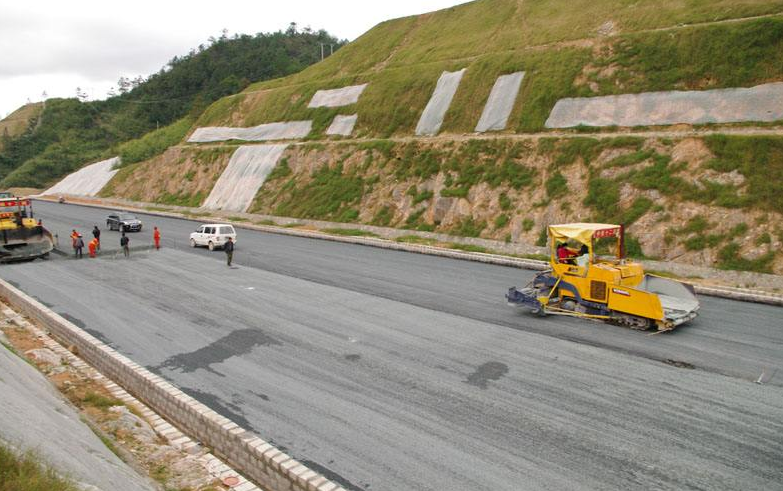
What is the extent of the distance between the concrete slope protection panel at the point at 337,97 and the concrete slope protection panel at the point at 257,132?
3.00 meters

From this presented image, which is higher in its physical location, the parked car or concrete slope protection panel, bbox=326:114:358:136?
concrete slope protection panel, bbox=326:114:358:136

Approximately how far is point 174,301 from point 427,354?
10.5 m

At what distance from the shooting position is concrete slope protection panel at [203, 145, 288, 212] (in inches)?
1881

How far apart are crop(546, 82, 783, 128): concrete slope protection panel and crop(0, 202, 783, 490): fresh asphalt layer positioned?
1445cm

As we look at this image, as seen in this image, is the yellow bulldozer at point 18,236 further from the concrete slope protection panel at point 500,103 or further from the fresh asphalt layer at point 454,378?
A: the concrete slope protection panel at point 500,103

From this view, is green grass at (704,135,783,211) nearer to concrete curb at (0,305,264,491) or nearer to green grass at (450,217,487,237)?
green grass at (450,217,487,237)

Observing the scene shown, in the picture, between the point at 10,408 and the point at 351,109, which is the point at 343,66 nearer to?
the point at 351,109

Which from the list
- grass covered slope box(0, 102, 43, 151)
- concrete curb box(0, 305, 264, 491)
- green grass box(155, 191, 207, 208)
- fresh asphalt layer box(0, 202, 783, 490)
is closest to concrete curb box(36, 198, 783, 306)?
fresh asphalt layer box(0, 202, 783, 490)

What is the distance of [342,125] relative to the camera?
48219 mm

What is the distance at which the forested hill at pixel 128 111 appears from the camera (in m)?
104

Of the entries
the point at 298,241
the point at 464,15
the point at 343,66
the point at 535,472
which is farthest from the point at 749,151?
the point at 343,66

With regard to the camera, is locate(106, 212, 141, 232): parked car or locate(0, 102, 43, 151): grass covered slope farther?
locate(0, 102, 43, 151): grass covered slope

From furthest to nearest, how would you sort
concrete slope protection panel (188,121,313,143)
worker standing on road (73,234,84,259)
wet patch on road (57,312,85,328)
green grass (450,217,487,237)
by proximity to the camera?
1. concrete slope protection panel (188,121,313,143)
2. green grass (450,217,487,237)
3. worker standing on road (73,234,84,259)
4. wet patch on road (57,312,85,328)

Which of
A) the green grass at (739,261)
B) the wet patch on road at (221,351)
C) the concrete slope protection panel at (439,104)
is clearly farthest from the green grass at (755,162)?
the wet patch on road at (221,351)
